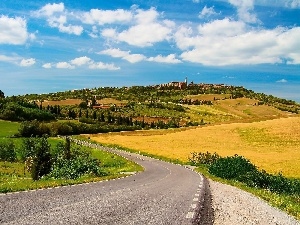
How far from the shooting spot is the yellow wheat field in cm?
7856

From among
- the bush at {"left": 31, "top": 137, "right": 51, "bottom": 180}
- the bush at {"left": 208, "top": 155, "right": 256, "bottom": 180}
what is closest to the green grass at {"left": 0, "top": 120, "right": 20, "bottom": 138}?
the bush at {"left": 31, "top": 137, "right": 51, "bottom": 180}

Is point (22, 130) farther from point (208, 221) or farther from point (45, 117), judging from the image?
point (208, 221)

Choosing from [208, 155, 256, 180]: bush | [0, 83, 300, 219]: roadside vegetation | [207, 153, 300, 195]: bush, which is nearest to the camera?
[0, 83, 300, 219]: roadside vegetation

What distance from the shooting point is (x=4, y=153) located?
100m

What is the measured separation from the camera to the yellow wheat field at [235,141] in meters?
78.6

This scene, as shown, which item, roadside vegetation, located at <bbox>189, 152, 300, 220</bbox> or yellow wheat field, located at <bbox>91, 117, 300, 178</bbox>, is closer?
roadside vegetation, located at <bbox>189, 152, 300, 220</bbox>

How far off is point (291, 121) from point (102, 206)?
118041 millimetres

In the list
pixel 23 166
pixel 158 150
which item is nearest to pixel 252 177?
pixel 158 150

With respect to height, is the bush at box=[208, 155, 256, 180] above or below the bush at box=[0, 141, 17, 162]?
above

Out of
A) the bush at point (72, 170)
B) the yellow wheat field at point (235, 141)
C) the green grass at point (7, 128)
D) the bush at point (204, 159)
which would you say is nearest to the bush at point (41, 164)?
the bush at point (72, 170)

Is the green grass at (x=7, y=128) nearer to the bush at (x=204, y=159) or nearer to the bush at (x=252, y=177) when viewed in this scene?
the bush at (x=204, y=159)

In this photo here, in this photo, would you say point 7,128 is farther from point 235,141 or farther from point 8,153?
point 235,141

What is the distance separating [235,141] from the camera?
103125 millimetres

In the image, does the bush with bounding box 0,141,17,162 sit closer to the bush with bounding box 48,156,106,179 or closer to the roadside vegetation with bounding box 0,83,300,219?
the roadside vegetation with bounding box 0,83,300,219
